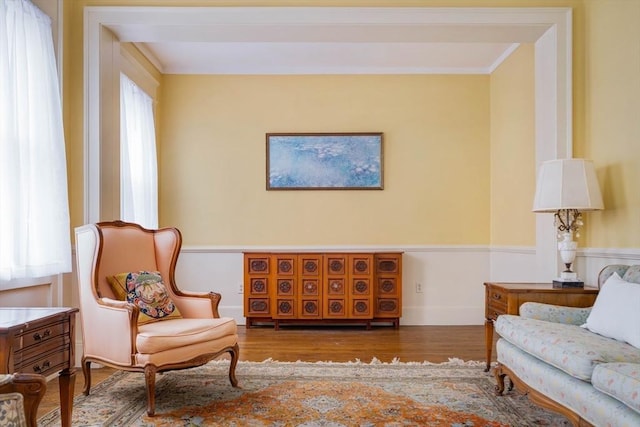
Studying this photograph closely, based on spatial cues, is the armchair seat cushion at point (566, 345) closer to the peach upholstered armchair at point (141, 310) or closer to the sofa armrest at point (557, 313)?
the sofa armrest at point (557, 313)

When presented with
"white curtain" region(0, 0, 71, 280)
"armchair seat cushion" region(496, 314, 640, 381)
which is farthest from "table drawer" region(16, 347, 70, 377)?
"armchair seat cushion" region(496, 314, 640, 381)

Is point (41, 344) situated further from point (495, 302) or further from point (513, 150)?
point (513, 150)

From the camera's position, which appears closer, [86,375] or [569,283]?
[86,375]

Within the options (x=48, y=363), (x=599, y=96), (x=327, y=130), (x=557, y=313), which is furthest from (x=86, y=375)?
(x=599, y=96)

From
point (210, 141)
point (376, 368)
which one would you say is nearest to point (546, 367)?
point (376, 368)

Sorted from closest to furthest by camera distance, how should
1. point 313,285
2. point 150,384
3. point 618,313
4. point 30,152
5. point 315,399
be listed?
point 618,313
point 150,384
point 315,399
point 30,152
point 313,285

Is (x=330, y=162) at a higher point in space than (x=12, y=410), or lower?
higher

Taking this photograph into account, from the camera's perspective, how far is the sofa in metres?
1.84

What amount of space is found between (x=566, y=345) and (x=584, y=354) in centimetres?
15

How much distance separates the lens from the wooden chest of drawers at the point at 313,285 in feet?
16.5

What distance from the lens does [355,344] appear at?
14.5 feet

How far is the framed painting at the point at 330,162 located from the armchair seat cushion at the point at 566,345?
2953mm

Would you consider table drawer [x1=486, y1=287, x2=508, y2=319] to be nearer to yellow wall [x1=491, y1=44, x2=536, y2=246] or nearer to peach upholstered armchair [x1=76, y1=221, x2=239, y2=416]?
yellow wall [x1=491, y1=44, x2=536, y2=246]

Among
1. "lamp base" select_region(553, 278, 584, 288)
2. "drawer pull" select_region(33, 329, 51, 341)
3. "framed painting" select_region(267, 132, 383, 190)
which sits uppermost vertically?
"framed painting" select_region(267, 132, 383, 190)
